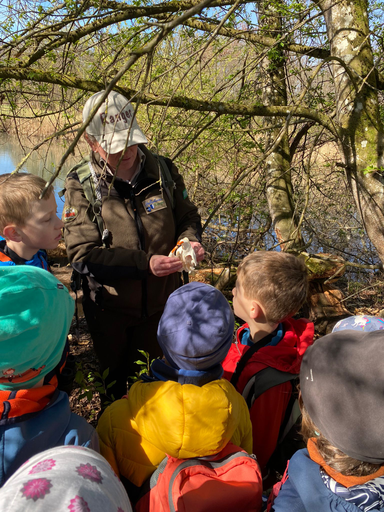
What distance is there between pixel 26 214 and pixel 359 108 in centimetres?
239

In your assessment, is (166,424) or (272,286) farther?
(272,286)

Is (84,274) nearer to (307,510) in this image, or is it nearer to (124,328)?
(124,328)

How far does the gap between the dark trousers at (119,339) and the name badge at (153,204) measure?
65 cm

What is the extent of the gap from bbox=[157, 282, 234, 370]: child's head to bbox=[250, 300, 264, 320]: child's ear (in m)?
0.42

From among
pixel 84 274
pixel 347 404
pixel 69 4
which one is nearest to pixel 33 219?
pixel 84 274

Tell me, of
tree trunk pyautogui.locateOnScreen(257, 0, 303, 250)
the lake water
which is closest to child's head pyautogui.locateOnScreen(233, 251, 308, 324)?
the lake water

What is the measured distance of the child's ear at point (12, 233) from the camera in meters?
1.66

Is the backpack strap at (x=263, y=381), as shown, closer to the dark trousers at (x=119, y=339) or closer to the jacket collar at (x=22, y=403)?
the jacket collar at (x=22, y=403)

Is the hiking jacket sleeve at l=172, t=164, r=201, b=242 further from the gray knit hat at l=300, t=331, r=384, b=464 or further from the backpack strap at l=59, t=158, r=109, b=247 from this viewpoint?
the gray knit hat at l=300, t=331, r=384, b=464

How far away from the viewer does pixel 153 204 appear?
2.11 m

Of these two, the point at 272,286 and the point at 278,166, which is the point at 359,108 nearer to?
the point at 278,166

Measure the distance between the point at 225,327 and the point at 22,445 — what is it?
708 millimetres

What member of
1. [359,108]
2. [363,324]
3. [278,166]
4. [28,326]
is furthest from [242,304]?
[278,166]

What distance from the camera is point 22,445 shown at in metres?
1.04
